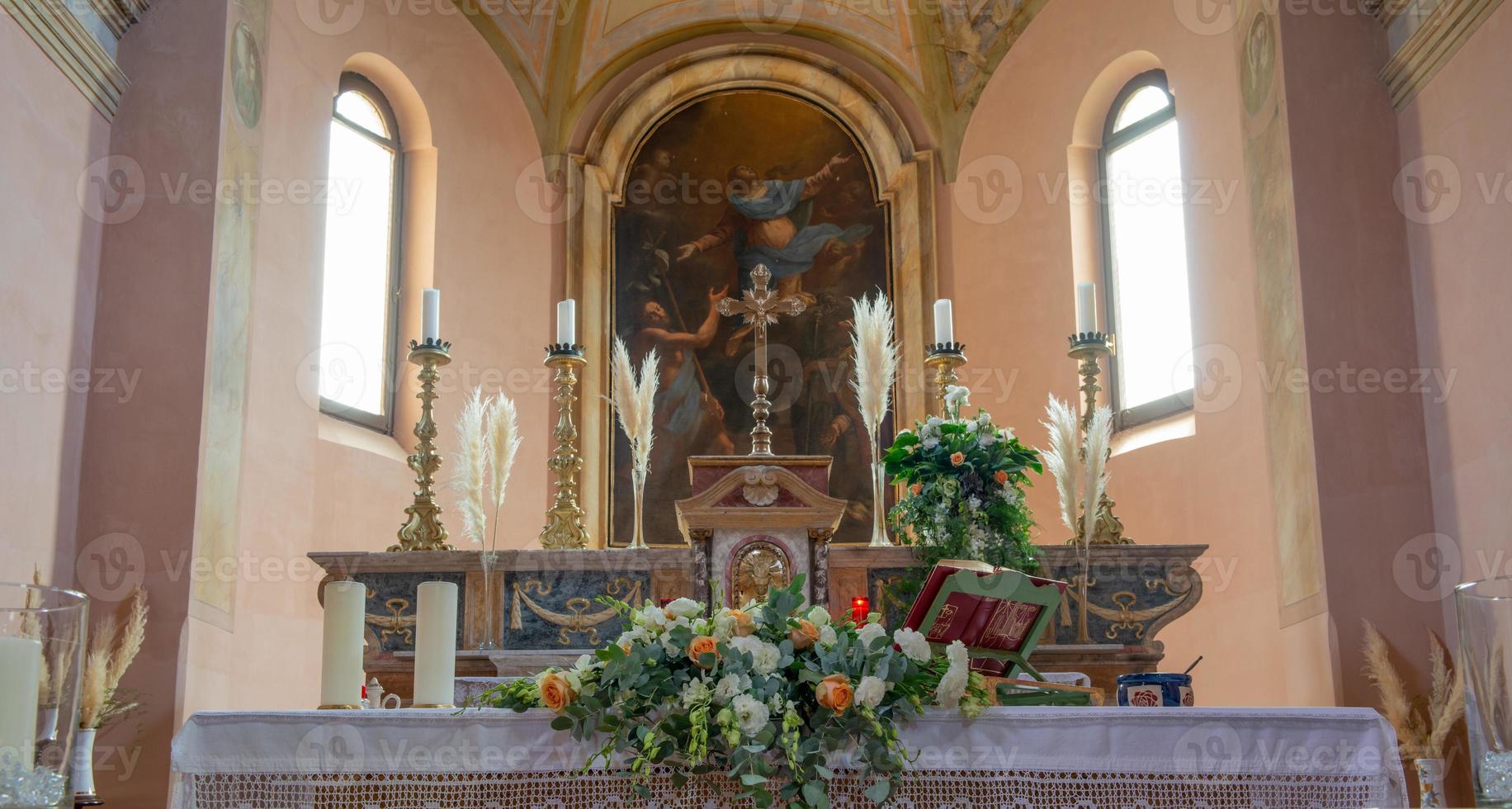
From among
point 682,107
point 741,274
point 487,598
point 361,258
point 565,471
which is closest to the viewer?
point 487,598

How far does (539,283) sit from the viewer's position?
974 cm

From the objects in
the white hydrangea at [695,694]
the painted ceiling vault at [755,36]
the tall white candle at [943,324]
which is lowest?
the white hydrangea at [695,694]

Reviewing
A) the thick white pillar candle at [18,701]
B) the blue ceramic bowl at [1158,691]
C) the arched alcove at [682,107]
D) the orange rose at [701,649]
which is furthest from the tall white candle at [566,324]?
the thick white pillar candle at [18,701]

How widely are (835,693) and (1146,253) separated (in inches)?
276

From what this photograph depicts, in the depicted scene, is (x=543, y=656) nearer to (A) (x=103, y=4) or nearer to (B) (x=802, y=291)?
(A) (x=103, y=4)

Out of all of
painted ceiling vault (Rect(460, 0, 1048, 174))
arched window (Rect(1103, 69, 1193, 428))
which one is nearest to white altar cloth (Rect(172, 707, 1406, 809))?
arched window (Rect(1103, 69, 1193, 428))

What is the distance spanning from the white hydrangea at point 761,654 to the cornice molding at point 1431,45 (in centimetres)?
470

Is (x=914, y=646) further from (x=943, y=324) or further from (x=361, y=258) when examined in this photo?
(x=361, y=258)

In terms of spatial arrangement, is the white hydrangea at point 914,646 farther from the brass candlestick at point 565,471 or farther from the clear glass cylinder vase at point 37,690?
the brass candlestick at point 565,471

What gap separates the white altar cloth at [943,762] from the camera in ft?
9.40

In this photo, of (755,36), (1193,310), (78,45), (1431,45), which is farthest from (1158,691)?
(755,36)

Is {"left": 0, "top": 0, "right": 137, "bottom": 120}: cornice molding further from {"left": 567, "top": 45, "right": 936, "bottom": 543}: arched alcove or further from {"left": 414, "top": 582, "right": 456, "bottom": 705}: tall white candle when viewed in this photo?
{"left": 414, "top": 582, "right": 456, "bottom": 705}: tall white candle

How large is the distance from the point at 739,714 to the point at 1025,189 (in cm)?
740

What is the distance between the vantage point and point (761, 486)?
5184 millimetres
